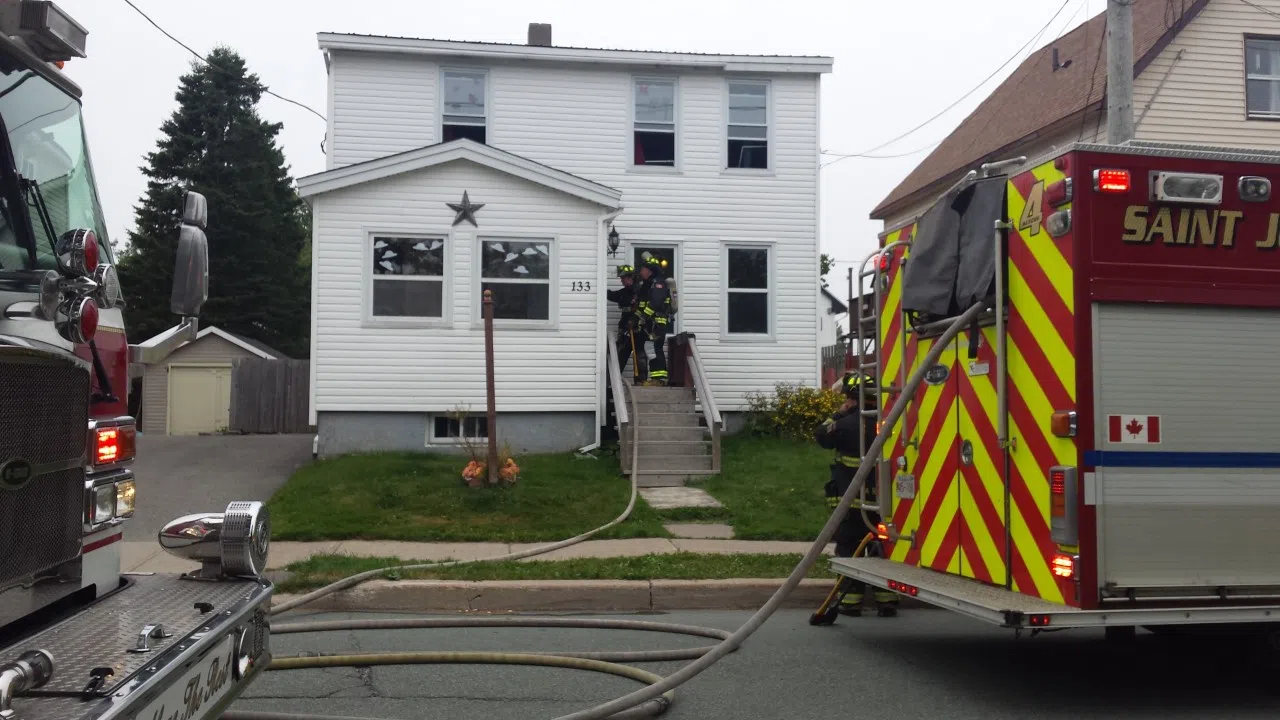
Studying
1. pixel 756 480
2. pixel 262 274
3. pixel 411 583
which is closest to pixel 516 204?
pixel 756 480

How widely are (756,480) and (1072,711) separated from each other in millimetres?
8079

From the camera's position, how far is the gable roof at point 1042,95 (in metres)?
18.6

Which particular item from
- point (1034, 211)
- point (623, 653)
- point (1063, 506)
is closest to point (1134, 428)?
point (1063, 506)

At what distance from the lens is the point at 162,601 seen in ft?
12.2

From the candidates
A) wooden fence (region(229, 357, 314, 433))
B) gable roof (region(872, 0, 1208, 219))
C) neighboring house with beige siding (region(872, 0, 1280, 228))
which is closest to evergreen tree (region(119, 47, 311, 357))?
wooden fence (region(229, 357, 314, 433))

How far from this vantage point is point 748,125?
18641 millimetres

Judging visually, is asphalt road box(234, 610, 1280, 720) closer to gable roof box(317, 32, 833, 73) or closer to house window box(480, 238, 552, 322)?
house window box(480, 238, 552, 322)

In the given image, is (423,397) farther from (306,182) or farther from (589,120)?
(589,120)

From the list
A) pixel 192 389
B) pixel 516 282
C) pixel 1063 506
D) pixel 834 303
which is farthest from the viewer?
pixel 834 303

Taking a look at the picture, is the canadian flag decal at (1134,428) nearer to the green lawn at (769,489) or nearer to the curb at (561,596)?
the curb at (561,596)

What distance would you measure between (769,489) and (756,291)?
5.90 m

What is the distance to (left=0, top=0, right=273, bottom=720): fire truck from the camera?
2877mm

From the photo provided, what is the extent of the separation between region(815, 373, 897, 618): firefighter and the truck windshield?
5.18m

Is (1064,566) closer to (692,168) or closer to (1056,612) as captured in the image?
(1056,612)
